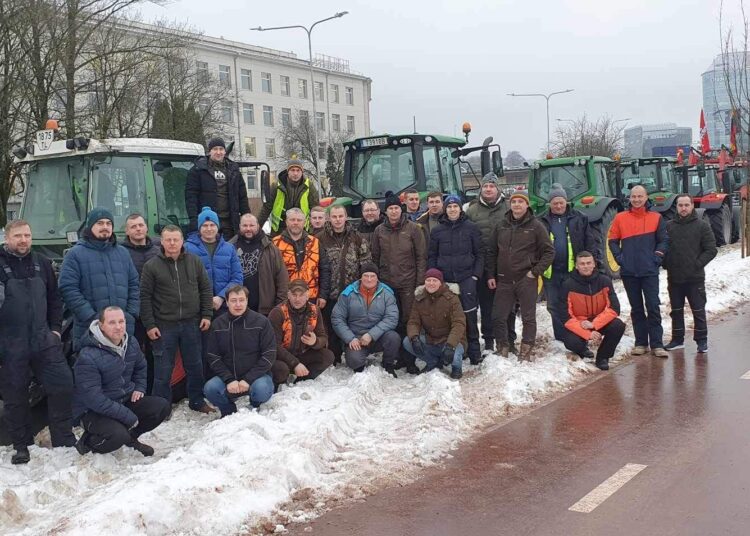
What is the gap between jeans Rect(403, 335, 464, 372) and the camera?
7.79 metres

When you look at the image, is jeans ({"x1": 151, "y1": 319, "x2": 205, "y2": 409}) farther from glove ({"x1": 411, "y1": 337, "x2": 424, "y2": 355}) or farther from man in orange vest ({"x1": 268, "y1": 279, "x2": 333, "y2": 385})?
glove ({"x1": 411, "y1": 337, "x2": 424, "y2": 355})

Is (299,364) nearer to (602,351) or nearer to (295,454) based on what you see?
(295,454)

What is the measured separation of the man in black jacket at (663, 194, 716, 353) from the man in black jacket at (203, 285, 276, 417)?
5122 mm

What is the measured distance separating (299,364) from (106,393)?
2.09 metres

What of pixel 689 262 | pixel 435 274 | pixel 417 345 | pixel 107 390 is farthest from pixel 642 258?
pixel 107 390

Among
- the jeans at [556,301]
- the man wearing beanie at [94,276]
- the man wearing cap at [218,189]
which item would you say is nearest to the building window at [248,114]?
the man wearing cap at [218,189]

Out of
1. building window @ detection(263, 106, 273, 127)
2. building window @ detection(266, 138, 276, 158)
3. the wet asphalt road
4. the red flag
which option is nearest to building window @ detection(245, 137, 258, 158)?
building window @ detection(266, 138, 276, 158)

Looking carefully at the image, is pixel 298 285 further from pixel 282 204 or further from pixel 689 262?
pixel 689 262

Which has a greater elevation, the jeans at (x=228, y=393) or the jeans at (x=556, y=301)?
the jeans at (x=556, y=301)

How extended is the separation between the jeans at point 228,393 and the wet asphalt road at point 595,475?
1.84 m

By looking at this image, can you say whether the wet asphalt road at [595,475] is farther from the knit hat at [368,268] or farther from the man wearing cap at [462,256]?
the knit hat at [368,268]

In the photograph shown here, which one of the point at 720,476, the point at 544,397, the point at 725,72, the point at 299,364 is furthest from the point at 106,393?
the point at 725,72

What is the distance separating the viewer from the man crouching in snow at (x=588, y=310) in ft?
27.6

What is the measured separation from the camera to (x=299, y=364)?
7.43m
